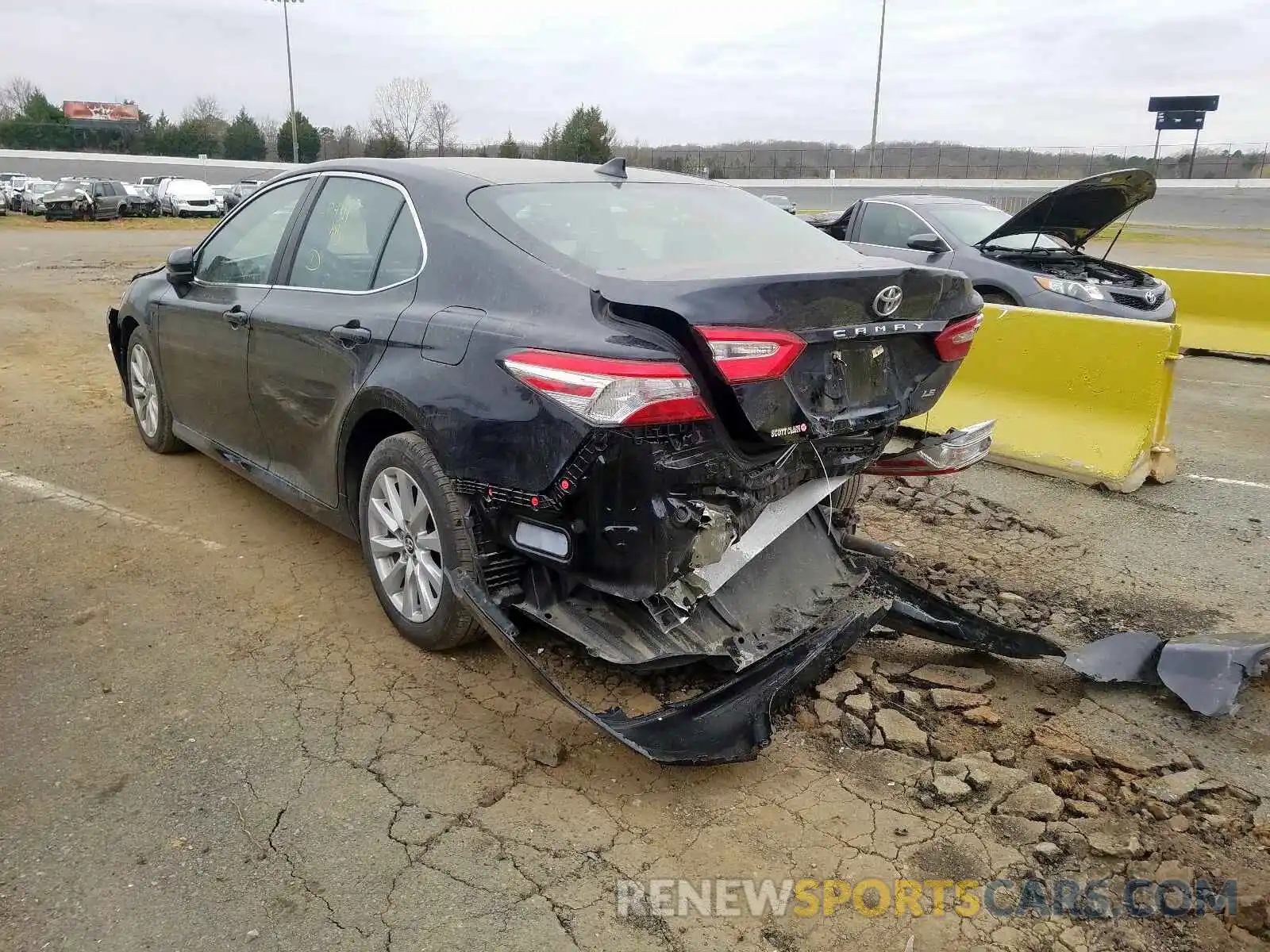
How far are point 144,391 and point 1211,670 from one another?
575 centimetres

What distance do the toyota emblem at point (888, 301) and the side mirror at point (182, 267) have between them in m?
3.66

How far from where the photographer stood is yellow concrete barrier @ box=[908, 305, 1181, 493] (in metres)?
5.73

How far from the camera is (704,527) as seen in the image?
285cm

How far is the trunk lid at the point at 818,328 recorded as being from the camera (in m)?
2.75

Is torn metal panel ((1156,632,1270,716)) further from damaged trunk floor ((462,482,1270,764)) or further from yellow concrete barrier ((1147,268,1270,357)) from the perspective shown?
yellow concrete barrier ((1147,268,1270,357))

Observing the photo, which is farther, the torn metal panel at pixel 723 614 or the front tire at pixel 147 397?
→ the front tire at pixel 147 397

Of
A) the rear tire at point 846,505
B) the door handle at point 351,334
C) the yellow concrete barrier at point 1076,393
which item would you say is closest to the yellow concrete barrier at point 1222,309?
the yellow concrete barrier at point 1076,393

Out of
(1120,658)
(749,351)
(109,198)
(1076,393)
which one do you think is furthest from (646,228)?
(109,198)

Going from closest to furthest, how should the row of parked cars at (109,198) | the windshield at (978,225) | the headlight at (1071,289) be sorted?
the headlight at (1071,289) → the windshield at (978,225) → the row of parked cars at (109,198)

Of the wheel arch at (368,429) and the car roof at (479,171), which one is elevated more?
the car roof at (479,171)

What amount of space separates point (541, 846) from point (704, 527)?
1010 millimetres

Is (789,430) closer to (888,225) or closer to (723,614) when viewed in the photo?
(723,614)

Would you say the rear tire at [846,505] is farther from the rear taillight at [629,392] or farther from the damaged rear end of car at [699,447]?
the rear taillight at [629,392]

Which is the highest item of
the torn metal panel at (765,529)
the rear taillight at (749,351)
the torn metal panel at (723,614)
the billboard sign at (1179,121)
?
the billboard sign at (1179,121)
